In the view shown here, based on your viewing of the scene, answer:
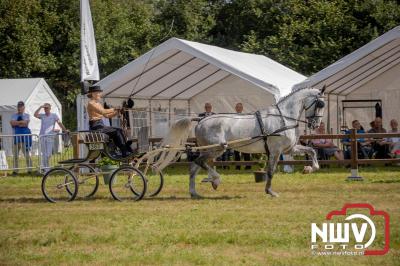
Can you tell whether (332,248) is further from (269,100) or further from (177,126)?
(269,100)

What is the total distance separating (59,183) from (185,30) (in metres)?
30.1

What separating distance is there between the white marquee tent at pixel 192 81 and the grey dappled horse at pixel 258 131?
417 cm

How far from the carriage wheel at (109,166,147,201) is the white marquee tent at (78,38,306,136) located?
5.52 m

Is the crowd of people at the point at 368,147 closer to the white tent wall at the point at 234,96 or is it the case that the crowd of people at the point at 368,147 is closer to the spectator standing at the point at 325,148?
the spectator standing at the point at 325,148

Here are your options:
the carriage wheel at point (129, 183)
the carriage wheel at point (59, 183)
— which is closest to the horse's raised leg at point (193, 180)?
the carriage wheel at point (129, 183)

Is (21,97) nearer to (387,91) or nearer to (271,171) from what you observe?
(387,91)

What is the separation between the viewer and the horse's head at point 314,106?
13047mm

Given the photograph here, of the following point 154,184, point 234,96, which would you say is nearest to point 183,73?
point 234,96

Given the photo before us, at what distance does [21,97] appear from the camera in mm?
34875

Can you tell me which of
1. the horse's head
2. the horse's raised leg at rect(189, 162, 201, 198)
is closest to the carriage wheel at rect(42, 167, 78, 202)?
the horse's raised leg at rect(189, 162, 201, 198)

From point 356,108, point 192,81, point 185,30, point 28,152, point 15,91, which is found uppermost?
point 185,30

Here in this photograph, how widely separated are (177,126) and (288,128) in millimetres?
1971

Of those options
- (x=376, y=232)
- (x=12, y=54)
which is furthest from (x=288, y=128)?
(x=12, y=54)

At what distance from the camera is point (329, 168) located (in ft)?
65.9
